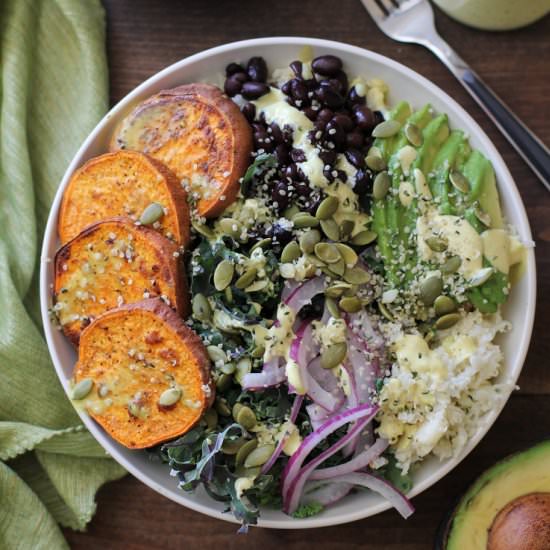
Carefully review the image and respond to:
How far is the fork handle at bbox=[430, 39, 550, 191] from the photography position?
233cm

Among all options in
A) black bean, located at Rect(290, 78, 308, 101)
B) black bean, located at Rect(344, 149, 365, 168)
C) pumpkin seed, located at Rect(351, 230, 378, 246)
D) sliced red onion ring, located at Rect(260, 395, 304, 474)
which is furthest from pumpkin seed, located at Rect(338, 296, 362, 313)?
black bean, located at Rect(290, 78, 308, 101)

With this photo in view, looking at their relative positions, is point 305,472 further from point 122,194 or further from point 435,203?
point 122,194

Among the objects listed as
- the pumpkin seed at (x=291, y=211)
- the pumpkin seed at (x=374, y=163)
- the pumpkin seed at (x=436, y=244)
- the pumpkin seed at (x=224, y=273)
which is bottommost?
the pumpkin seed at (x=436, y=244)

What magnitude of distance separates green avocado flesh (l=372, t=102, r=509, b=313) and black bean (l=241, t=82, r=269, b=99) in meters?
0.35

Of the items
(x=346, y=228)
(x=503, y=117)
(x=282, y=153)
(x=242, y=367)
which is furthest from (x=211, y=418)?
(x=503, y=117)

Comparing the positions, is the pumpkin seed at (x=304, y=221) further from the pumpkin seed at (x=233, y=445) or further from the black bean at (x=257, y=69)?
the pumpkin seed at (x=233, y=445)

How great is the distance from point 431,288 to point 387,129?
0.44 meters

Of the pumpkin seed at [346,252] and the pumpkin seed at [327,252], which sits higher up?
the pumpkin seed at [327,252]

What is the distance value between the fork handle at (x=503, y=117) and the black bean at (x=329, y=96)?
1.39 ft

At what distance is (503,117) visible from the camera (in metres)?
2.34

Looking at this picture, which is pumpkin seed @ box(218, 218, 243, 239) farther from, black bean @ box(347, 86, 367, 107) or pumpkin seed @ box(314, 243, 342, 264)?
black bean @ box(347, 86, 367, 107)

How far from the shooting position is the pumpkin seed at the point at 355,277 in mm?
2059

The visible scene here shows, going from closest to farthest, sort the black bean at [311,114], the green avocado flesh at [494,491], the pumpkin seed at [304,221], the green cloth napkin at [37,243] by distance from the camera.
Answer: the green avocado flesh at [494,491] → the pumpkin seed at [304,221] → the black bean at [311,114] → the green cloth napkin at [37,243]

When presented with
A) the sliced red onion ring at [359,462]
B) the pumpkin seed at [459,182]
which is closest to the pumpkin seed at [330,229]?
the pumpkin seed at [459,182]
